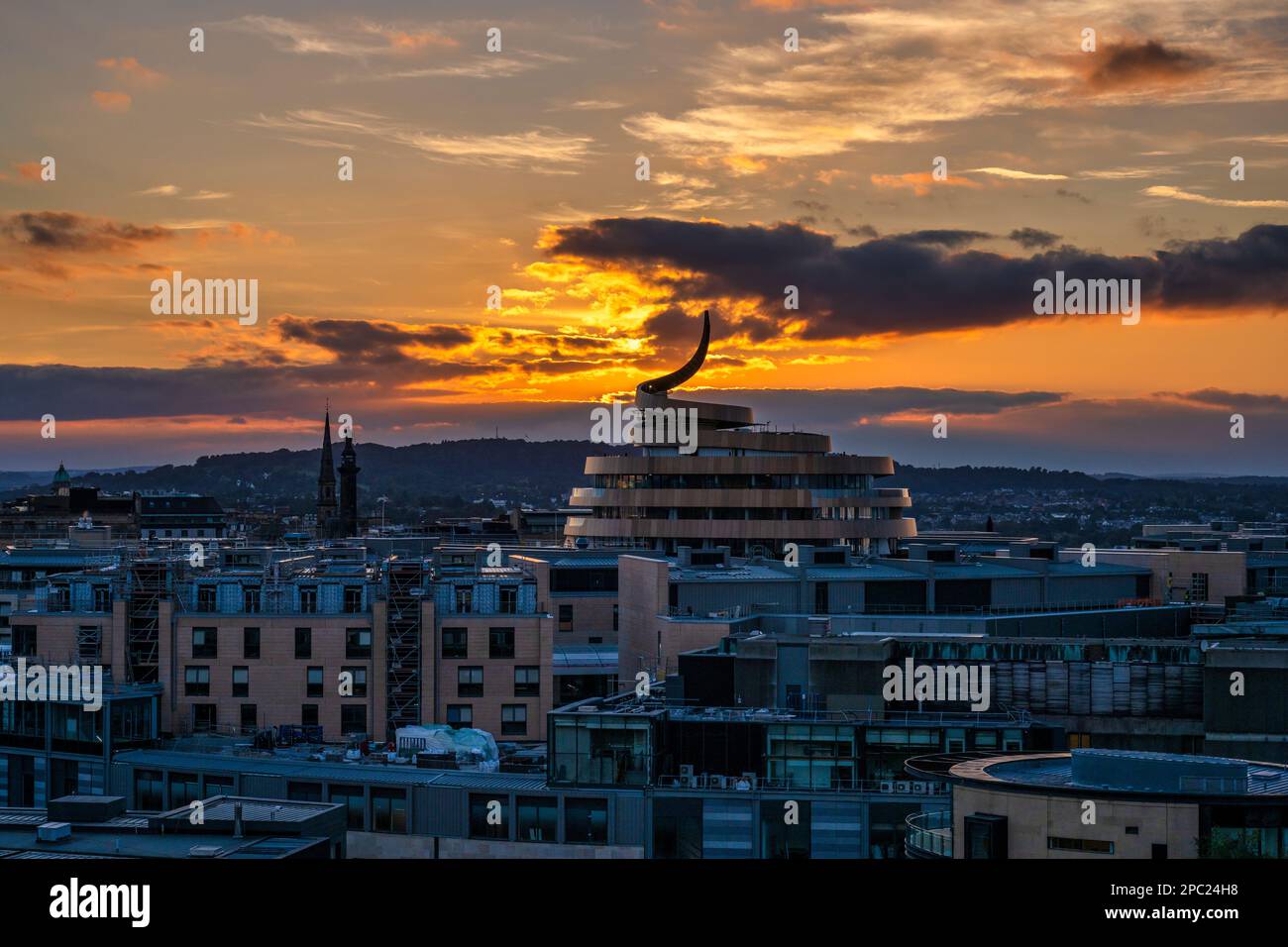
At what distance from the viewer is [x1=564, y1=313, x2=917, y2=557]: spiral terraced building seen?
117250mm

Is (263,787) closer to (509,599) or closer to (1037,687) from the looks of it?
(509,599)

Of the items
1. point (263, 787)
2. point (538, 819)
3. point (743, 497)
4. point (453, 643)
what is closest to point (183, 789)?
point (263, 787)

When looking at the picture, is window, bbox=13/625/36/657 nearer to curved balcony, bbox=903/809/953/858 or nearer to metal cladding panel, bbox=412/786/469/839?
metal cladding panel, bbox=412/786/469/839

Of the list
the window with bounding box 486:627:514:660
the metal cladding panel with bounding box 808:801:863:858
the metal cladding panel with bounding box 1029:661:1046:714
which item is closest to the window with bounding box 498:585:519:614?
the window with bounding box 486:627:514:660

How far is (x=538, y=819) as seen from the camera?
48312mm

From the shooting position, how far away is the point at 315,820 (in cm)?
3703

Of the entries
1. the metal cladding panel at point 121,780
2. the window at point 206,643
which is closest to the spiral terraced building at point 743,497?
the window at point 206,643

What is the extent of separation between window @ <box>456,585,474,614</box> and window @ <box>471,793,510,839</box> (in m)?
19.0

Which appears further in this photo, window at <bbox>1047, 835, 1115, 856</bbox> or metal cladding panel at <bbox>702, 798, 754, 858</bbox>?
metal cladding panel at <bbox>702, 798, 754, 858</bbox>

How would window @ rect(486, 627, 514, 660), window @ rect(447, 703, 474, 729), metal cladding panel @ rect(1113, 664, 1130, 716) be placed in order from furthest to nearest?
window @ rect(486, 627, 514, 660)
window @ rect(447, 703, 474, 729)
metal cladding panel @ rect(1113, 664, 1130, 716)

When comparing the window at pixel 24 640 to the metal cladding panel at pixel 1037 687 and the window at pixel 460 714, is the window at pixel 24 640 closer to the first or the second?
the window at pixel 460 714
